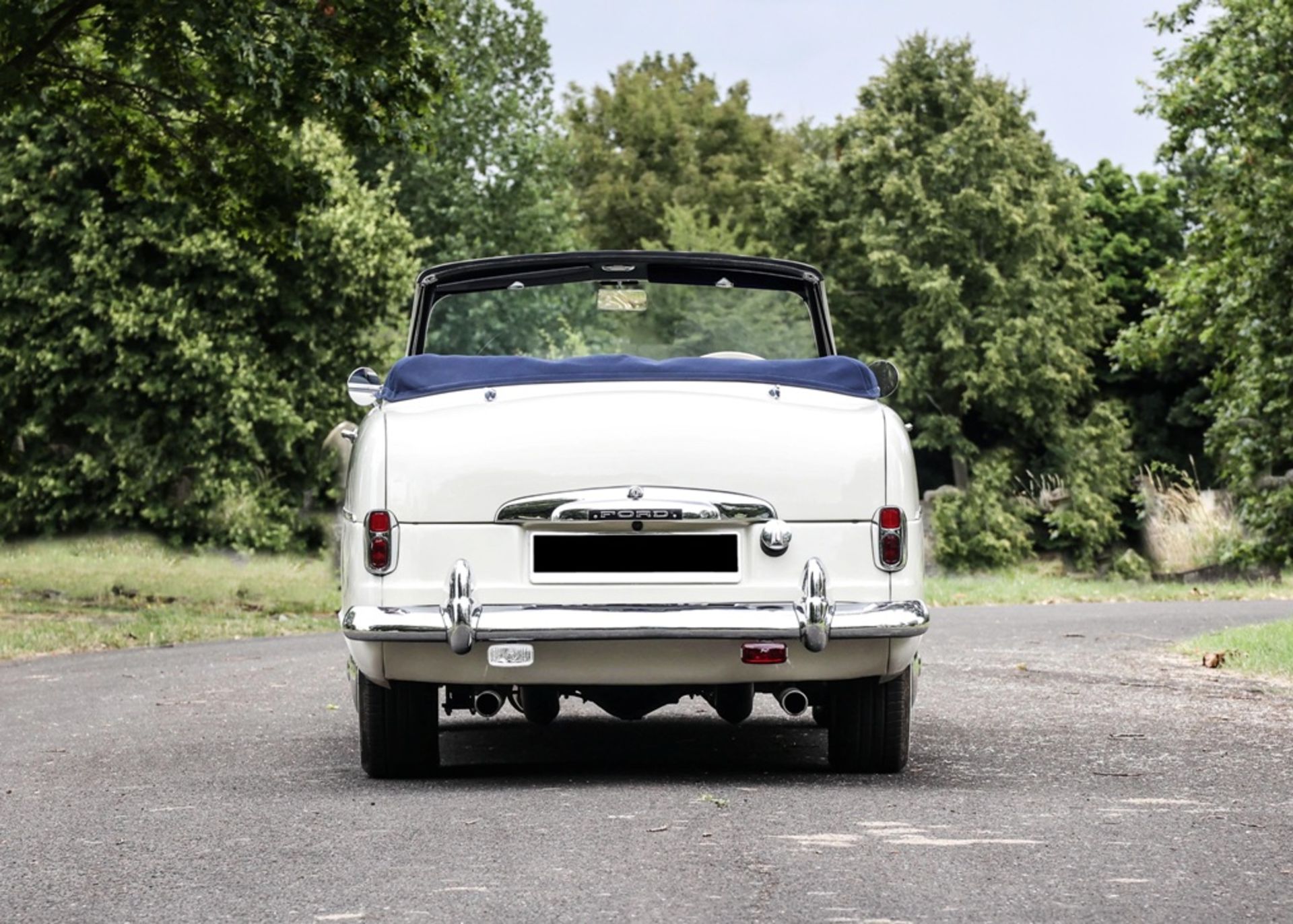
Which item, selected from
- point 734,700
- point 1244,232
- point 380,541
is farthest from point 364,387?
point 1244,232

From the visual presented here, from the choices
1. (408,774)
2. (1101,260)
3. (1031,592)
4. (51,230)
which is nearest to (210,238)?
(51,230)

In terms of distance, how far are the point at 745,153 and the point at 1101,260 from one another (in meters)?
12.5

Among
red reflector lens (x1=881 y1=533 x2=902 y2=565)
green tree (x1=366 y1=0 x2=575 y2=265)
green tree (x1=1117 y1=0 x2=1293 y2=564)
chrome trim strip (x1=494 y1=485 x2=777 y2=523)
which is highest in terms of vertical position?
green tree (x1=366 y1=0 x2=575 y2=265)

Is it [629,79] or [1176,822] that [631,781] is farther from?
[629,79]

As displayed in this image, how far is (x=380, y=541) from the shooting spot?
6.38m

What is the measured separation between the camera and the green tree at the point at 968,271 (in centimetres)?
4966

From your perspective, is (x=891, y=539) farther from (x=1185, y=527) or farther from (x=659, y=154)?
(x=659, y=154)

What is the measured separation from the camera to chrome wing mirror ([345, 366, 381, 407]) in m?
7.23

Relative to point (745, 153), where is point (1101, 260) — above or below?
below

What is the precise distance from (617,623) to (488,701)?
0.69 meters

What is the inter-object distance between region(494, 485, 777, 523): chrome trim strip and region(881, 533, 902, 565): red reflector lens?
422mm

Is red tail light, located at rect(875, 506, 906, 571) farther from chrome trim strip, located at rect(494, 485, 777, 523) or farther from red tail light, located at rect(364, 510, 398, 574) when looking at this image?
red tail light, located at rect(364, 510, 398, 574)

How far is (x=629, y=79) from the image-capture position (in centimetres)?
6272

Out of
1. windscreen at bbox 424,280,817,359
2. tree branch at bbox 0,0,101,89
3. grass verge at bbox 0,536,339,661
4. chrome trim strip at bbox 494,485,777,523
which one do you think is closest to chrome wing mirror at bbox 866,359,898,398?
windscreen at bbox 424,280,817,359
